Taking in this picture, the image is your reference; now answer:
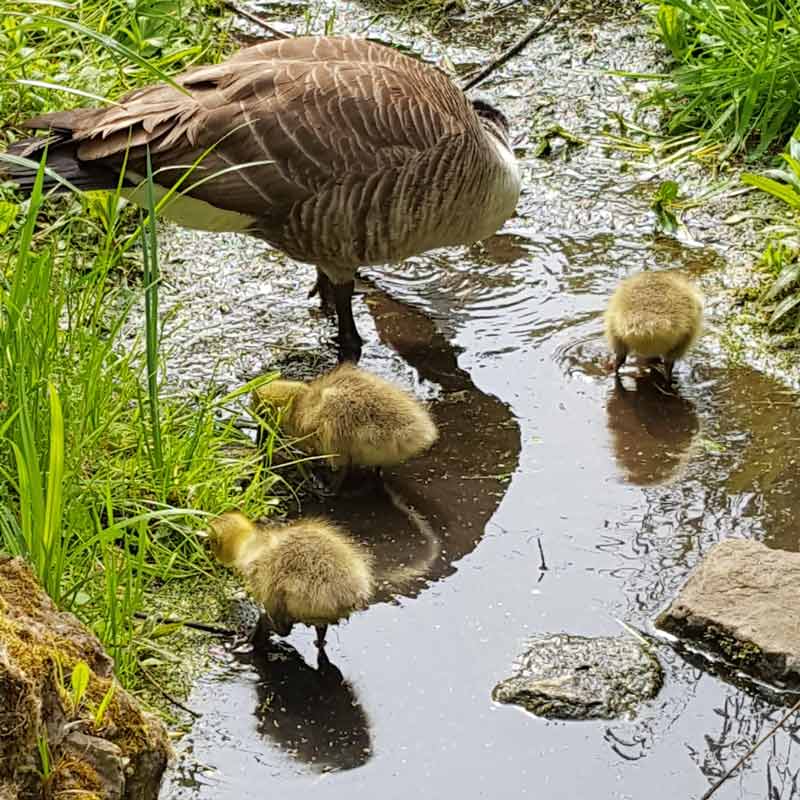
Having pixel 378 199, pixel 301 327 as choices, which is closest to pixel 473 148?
pixel 378 199

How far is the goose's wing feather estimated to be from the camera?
4.92m

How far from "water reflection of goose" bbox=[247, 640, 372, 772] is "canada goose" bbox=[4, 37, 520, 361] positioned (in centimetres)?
172

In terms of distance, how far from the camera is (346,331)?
518 cm

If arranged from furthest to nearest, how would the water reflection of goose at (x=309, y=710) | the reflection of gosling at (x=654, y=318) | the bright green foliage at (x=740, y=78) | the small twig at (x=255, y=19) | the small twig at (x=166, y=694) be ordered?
the small twig at (x=255, y=19) → the bright green foliage at (x=740, y=78) → the reflection of gosling at (x=654, y=318) → the small twig at (x=166, y=694) → the water reflection of goose at (x=309, y=710)

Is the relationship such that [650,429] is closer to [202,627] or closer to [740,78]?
[202,627]

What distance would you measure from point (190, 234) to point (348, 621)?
256cm

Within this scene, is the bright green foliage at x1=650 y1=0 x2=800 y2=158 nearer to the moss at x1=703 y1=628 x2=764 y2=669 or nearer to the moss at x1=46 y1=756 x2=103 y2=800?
the moss at x1=703 y1=628 x2=764 y2=669

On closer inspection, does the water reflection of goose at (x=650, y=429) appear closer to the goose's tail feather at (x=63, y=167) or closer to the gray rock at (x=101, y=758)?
the goose's tail feather at (x=63, y=167)

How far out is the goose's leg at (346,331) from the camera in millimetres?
5172

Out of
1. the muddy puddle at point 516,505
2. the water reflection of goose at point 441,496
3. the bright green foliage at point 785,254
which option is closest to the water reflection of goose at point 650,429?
the muddy puddle at point 516,505

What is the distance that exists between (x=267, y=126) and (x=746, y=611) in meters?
2.32

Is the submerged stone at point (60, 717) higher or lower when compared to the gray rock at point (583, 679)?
higher

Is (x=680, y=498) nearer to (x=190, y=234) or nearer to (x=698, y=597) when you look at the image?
(x=698, y=597)

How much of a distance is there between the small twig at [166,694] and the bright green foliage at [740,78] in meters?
3.73
